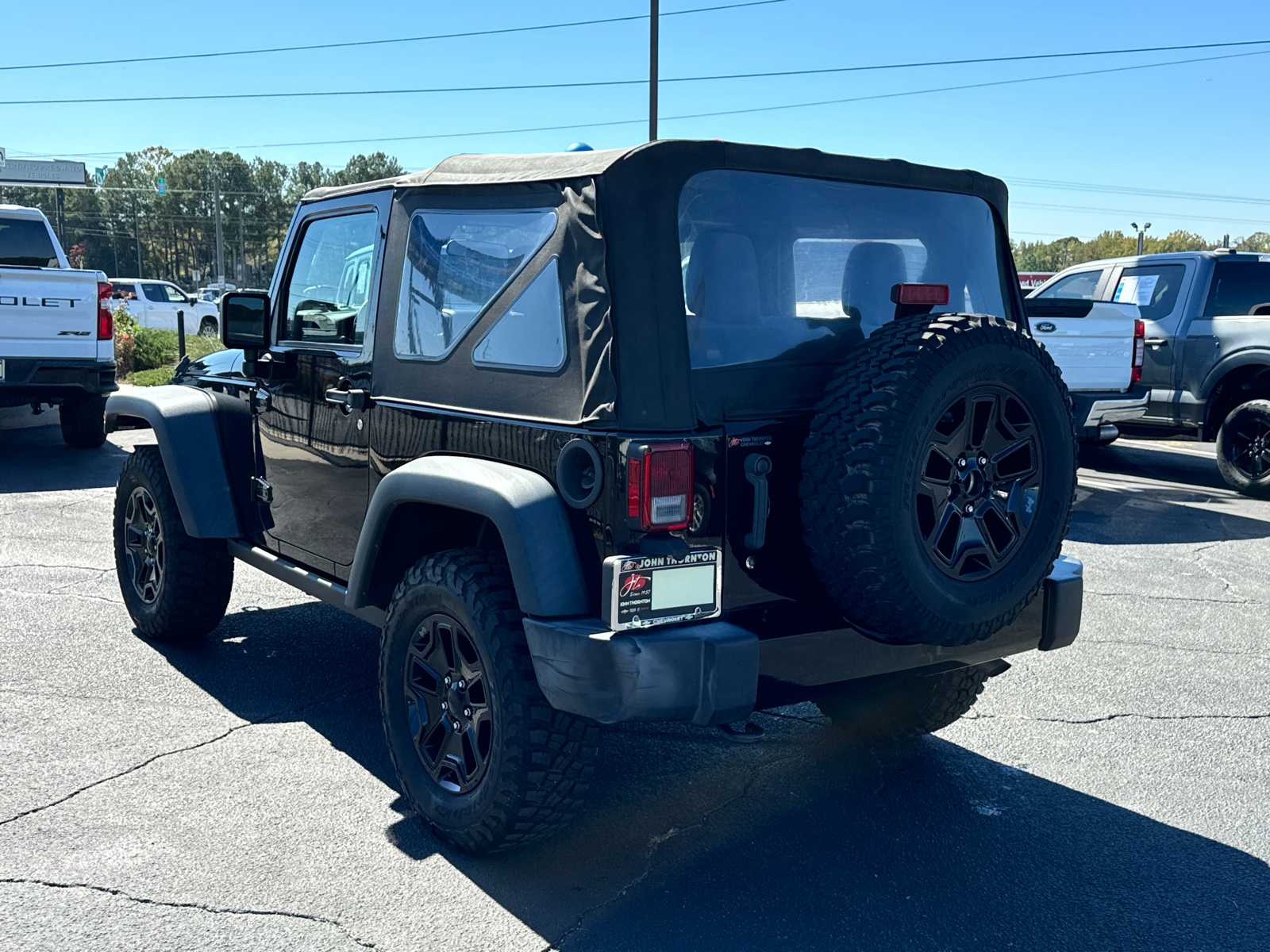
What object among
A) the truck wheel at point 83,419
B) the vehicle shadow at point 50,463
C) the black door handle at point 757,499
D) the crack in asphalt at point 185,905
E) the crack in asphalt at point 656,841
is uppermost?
the black door handle at point 757,499

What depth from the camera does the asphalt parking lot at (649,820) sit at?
2.94 m

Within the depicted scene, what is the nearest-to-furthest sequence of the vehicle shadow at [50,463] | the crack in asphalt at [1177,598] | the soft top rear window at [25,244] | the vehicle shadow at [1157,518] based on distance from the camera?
the crack in asphalt at [1177,598] → the vehicle shadow at [1157,518] → the vehicle shadow at [50,463] → the soft top rear window at [25,244]

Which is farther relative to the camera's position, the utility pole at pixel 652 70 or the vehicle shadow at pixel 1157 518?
the utility pole at pixel 652 70

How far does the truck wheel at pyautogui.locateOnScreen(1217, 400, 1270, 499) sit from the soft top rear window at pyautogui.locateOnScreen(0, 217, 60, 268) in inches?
448

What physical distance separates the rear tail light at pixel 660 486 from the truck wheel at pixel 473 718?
1.73 ft

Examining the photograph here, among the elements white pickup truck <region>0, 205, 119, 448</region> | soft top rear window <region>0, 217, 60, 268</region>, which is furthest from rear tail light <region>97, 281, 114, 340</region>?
soft top rear window <region>0, 217, 60, 268</region>

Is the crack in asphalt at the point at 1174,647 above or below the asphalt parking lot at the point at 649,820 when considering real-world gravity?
above

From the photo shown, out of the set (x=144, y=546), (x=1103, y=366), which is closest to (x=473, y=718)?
(x=144, y=546)

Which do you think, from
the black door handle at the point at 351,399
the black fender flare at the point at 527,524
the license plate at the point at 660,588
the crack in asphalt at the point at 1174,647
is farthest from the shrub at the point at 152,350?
the license plate at the point at 660,588

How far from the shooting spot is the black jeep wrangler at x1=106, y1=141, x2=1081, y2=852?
2.84m

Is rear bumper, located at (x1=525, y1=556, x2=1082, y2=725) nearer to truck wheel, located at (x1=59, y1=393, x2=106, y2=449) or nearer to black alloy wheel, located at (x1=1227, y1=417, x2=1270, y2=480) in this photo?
black alloy wheel, located at (x1=1227, y1=417, x2=1270, y2=480)

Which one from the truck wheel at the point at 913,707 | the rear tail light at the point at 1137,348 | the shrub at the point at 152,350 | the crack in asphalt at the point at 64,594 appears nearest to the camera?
the truck wheel at the point at 913,707

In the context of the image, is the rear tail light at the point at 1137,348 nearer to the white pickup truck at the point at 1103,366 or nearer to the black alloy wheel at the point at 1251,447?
the white pickup truck at the point at 1103,366

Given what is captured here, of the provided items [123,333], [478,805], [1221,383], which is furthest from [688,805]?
[123,333]
